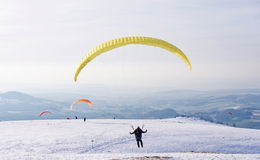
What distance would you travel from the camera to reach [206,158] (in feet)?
61.2

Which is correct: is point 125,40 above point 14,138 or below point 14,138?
above

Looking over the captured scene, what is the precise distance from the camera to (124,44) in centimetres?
1692

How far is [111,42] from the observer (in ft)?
55.6

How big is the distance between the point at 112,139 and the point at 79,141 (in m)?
3.58

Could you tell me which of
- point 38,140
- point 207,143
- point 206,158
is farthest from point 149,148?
point 38,140

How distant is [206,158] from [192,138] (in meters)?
14.5

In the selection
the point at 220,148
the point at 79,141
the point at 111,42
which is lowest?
the point at 220,148

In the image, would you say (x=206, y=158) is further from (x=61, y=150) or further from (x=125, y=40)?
(x=61, y=150)

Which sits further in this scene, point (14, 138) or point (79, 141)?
point (14, 138)

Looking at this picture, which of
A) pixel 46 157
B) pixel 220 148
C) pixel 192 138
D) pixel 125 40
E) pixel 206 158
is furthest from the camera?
pixel 192 138

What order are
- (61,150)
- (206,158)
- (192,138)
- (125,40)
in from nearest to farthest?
1. (125,40)
2. (206,158)
3. (61,150)
4. (192,138)

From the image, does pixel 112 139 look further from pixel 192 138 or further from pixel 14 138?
pixel 14 138

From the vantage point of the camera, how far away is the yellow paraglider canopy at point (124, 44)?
55.2 ft

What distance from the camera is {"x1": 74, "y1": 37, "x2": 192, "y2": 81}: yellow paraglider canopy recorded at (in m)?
16.8
